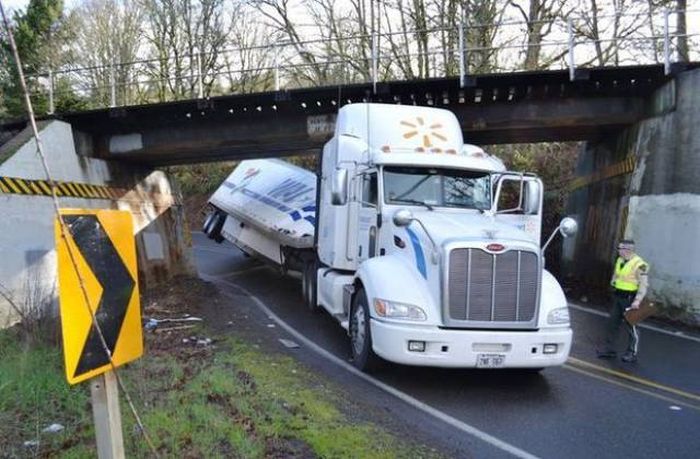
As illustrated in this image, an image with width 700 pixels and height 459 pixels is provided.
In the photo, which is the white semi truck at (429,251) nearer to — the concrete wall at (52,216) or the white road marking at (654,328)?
the white road marking at (654,328)

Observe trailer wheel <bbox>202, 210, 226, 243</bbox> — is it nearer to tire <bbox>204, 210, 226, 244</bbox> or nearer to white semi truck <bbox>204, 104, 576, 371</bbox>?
tire <bbox>204, 210, 226, 244</bbox>

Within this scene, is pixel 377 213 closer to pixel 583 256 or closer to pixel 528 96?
pixel 528 96

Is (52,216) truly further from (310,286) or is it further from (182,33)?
(182,33)

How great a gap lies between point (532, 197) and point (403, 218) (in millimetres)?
2165

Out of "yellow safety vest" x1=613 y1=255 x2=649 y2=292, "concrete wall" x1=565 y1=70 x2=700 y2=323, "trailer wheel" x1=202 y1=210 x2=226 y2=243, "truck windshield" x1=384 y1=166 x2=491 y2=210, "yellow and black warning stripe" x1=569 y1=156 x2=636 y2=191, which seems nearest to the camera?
"truck windshield" x1=384 y1=166 x2=491 y2=210

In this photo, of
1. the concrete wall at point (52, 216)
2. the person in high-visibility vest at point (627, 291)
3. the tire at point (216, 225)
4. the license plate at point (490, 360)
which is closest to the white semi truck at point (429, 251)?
the license plate at point (490, 360)

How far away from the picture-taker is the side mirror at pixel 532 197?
8547 millimetres

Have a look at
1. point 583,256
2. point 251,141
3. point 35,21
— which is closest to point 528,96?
point 583,256

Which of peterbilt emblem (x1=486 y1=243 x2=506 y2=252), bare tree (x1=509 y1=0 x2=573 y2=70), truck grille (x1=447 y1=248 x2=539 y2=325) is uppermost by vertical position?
bare tree (x1=509 y1=0 x2=573 y2=70)

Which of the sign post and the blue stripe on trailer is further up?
the sign post

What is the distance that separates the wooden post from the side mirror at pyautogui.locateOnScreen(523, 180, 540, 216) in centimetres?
667

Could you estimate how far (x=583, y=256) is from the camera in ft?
54.1

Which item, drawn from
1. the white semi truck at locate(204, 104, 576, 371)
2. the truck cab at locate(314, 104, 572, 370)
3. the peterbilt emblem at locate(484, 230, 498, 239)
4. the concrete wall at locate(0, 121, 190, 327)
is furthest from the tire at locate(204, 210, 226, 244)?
the peterbilt emblem at locate(484, 230, 498, 239)

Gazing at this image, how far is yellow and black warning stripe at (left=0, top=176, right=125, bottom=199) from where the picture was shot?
40.5ft
